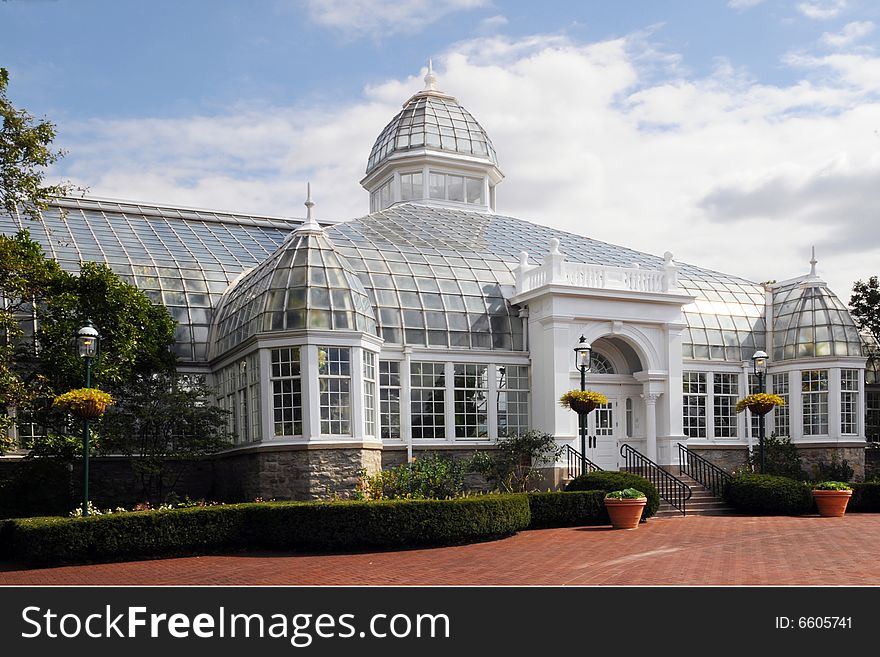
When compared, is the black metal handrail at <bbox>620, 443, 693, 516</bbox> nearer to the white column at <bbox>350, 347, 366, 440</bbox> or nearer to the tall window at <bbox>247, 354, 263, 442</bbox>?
the white column at <bbox>350, 347, 366, 440</bbox>

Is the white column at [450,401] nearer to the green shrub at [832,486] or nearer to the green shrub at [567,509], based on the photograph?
the green shrub at [567,509]

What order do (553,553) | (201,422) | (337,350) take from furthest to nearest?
(201,422) → (337,350) → (553,553)

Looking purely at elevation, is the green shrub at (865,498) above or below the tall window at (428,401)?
below

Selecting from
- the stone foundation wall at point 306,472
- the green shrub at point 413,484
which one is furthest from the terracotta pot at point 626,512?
the stone foundation wall at point 306,472

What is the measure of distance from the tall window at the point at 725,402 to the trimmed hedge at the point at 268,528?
12345mm

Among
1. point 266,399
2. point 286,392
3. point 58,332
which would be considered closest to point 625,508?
point 286,392

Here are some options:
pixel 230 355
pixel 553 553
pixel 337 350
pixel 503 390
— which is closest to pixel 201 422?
pixel 230 355

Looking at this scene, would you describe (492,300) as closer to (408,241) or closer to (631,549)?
(408,241)

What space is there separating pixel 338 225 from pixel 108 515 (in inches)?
542

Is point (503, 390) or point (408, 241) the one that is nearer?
point (503, 390)

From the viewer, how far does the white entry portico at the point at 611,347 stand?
2523cm

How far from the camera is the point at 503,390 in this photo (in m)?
25.8

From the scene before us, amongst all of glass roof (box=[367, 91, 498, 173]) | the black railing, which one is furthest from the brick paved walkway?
glass roof (box=[367, 91, 498, 173])

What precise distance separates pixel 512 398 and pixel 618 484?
5281mm
